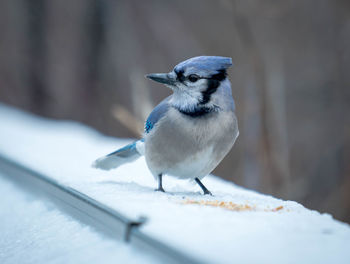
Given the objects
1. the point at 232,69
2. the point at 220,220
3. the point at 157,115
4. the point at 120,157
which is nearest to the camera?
the point at 220,220

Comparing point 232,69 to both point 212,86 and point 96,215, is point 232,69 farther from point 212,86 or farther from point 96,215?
point 96,215

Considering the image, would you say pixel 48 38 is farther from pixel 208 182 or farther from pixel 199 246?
pixel 199 246

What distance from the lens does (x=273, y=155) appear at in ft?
12.3

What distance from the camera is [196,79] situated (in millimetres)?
2039

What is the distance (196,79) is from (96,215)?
0.85 meters

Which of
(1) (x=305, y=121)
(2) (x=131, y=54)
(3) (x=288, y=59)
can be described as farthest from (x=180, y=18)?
(1) (x=305, y=121)

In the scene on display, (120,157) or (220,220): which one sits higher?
(220,220)

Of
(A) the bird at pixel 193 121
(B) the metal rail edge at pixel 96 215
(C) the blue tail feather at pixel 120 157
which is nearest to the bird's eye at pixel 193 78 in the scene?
(A) the bird at pixel 193 121

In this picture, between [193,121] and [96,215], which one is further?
[193,121]

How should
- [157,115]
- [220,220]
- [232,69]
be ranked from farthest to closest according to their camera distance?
[232,69], [157,115], [220,220]

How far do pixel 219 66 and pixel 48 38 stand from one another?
20.8ft

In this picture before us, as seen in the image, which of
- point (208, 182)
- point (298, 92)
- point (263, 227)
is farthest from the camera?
point (298, 92)

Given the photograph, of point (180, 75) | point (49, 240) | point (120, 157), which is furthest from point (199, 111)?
point (49, 240)

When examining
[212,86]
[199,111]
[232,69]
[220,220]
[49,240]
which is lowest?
[232,69]
